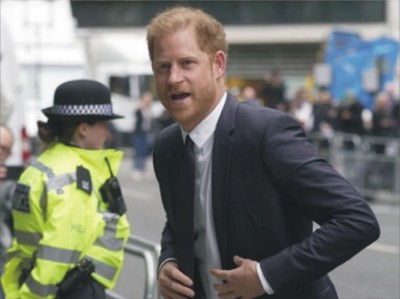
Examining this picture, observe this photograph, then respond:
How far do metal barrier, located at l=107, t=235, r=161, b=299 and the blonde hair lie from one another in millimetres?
2584

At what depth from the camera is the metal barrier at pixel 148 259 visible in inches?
226

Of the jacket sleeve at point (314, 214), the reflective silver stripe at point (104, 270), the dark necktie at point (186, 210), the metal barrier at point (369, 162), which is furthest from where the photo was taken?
the metal barrier at point (369, 162)

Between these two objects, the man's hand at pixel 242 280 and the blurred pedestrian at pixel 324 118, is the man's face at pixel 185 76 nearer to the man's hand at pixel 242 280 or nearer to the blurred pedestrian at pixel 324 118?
the man's hand at pixel 242 280

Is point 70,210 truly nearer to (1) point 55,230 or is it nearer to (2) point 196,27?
(1) point 55,230

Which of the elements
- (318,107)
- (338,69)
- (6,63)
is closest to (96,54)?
(338,69)

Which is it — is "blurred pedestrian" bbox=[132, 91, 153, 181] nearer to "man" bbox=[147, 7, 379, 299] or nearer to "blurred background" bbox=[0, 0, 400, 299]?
"blurred background" bbox=[0, 0, 400, 299]

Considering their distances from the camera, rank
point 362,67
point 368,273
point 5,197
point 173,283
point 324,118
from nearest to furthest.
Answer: point 173,283 → point 5,197 → point 368,273 → point 324,118 → point 362,67

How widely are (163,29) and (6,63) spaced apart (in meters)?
8.18

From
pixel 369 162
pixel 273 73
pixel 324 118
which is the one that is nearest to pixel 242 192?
pixel 369 162

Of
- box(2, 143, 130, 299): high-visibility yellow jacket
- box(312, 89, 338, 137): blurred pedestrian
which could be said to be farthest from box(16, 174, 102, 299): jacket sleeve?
box(312, 89, 338, 137): blurred pedestrian

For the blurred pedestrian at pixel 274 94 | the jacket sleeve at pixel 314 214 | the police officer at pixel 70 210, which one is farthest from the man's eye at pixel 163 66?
the blurred pedestrian at pixel 274 94

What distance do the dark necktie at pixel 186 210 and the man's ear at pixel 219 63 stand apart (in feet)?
0.75

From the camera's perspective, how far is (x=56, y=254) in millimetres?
4543

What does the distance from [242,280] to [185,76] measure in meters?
0.65
